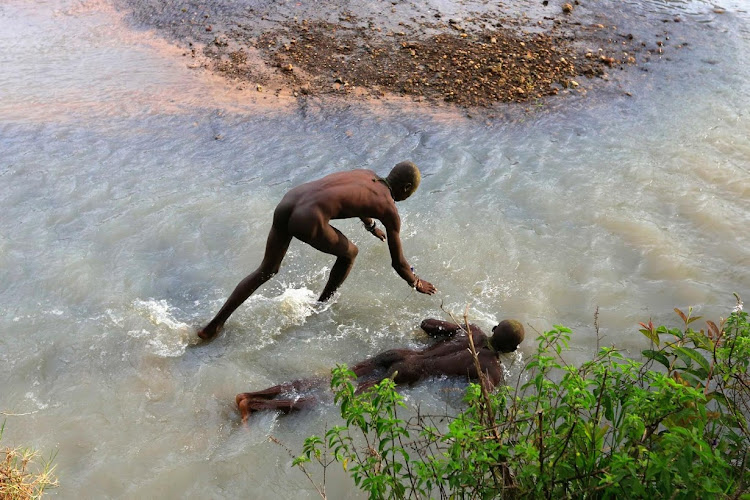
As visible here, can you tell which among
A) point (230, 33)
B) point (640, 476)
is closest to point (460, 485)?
point (640, 476)

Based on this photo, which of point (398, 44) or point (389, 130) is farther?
point (398, 44)

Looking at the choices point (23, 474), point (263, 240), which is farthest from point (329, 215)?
point (23, 474)

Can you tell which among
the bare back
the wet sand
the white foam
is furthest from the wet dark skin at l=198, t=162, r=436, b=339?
the wet sand

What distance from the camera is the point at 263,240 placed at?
5.05 m

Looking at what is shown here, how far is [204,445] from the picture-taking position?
342 centimetres

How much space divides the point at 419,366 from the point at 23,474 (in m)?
2.20

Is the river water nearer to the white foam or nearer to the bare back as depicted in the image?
the white foam

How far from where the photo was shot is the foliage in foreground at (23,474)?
287 centimetres

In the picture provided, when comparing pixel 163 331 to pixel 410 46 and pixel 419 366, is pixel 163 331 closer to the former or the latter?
pixel 419 366

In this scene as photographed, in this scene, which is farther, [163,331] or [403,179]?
[163,331]

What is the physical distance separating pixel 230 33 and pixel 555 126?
182 inches

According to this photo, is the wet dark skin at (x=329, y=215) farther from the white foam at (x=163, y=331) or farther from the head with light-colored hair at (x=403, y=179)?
the white foam at (x=163, y=331)

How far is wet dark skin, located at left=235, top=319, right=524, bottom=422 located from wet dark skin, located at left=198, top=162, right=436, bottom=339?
0.50m

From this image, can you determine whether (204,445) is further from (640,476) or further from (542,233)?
(542,233)
